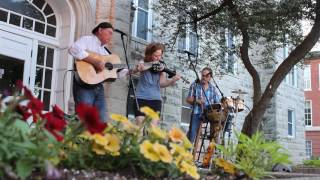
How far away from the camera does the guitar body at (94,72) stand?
5336 mm

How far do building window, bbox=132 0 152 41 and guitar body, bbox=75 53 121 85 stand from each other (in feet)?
21.0

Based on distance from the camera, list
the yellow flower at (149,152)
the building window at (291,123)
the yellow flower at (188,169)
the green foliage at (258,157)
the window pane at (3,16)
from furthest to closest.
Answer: the building window at (291,123)
the window pane at (3,16)
the green foliage at (258,157)
the yellow flower at (188,169)
the yellow flower at (149,152)

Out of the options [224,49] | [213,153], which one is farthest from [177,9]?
[213,153]

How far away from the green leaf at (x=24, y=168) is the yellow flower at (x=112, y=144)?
59 cm

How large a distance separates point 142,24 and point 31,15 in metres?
3.88

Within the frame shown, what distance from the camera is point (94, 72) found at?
17.8ft

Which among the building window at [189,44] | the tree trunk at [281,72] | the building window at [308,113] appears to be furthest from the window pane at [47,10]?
the building window at [308,113]

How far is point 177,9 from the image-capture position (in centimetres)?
1134

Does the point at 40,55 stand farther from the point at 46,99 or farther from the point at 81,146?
the point at 81,146

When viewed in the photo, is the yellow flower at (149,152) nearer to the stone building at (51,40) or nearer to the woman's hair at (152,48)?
the woman's hair at (152,48)

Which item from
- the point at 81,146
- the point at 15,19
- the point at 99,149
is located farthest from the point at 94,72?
the point at 15,19

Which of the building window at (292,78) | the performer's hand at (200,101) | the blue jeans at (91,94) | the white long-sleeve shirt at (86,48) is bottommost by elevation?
the blue jeans at (91,94)

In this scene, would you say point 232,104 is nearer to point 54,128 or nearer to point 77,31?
point 77,31

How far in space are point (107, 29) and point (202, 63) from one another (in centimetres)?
773
